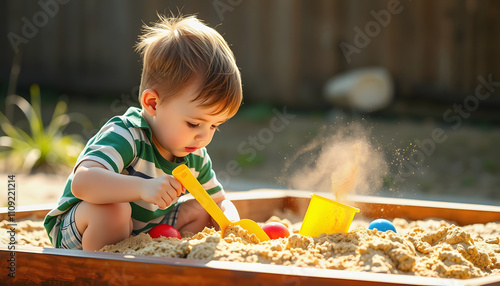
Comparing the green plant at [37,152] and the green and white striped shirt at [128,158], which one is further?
the green plant at [37,152]

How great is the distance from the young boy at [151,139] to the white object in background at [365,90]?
151 inches

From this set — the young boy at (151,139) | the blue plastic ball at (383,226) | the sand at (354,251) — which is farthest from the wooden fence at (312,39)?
the sand at (354,251)

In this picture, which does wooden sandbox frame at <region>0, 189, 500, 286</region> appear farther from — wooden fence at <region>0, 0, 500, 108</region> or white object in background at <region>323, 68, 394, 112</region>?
wooden fence at <region>0, 0, 500, 108</region>

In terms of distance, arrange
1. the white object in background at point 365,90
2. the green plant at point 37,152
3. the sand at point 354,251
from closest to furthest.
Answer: the sand at point 354,251
the green plant at point 37,152
the white object in background at point 365,90

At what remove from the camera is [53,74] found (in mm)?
6520

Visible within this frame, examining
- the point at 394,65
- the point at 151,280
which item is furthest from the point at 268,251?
the point at 394,65

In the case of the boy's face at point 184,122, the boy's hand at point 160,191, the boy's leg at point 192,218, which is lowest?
the boy's leg at point 192,218

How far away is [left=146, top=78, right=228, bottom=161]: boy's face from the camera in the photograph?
1648 mm

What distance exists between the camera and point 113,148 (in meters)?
1.59

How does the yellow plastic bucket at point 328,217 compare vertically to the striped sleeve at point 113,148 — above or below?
below

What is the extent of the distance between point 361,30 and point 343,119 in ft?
3.38

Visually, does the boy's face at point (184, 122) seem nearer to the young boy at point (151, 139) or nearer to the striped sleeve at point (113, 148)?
the young boy at point (151, 139)

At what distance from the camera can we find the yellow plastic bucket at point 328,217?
166 centimetres

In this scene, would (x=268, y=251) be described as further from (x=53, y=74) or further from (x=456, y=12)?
(x=53, y=74)
